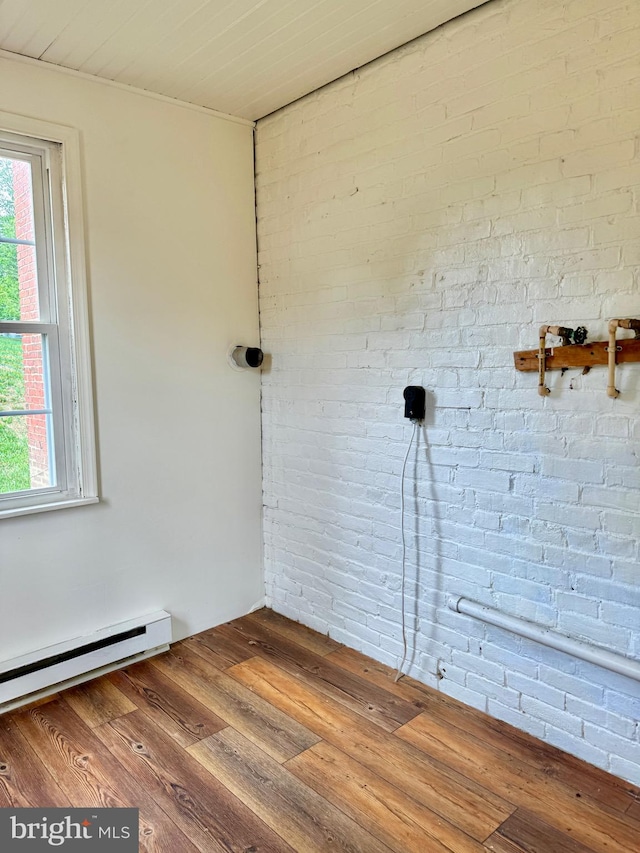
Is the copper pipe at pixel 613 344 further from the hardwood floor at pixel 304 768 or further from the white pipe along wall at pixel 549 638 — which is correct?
the hardwood floor at pixel 304 768

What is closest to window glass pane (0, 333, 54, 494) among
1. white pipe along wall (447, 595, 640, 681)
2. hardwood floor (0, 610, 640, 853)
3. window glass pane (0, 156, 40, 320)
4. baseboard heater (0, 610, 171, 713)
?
window glass pane (0, 156, 40, 320)

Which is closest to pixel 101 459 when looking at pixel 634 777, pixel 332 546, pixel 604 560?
pixel 332 546

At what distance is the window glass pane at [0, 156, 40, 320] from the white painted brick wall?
3.63 feet

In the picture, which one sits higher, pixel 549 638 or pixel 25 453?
pixel 25 453

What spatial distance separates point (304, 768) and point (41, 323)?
1962 mm

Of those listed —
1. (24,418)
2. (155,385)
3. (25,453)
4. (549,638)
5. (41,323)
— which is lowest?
(549,638)

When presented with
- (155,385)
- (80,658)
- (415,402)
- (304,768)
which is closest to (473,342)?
(415,402)

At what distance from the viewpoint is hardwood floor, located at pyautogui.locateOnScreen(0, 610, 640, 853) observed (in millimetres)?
1665

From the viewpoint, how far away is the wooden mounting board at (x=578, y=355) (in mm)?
1735

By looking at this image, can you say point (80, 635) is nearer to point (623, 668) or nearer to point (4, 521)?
point (4, 521)

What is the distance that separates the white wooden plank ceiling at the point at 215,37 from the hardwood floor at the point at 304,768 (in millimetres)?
2549

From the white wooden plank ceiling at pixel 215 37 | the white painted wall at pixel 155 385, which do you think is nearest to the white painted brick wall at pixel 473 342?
the white wooden plank ceiling at pixel 215 37

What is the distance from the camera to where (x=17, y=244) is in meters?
2.31

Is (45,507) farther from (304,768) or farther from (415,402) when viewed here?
(415,402)
